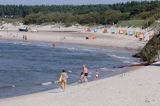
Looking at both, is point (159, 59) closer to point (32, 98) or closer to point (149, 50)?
point (149, 50)

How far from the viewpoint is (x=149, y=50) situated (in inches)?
Result: 1642

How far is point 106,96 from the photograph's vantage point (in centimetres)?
2109

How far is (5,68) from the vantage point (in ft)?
129

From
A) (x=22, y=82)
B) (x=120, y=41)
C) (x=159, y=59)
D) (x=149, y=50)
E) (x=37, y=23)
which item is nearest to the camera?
(x=22, y=82)

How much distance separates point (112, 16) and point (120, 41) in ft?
→ 176

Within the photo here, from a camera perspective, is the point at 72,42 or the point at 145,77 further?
the point at 72,42

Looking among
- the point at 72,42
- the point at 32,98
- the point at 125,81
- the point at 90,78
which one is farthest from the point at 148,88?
the point at 72,42

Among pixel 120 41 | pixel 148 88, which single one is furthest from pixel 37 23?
pixel 148 88

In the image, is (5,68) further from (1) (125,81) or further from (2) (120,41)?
(2) (120,41)

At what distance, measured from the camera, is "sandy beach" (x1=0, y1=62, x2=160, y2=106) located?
19.5 m

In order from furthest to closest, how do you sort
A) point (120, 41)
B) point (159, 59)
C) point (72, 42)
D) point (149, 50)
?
point (72, 42) → point (120, 41) → point (149, 50) → point (159, 59)

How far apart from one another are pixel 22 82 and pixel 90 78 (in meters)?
4.34

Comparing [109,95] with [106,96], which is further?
[109,95]

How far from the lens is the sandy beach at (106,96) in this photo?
19.5 m
